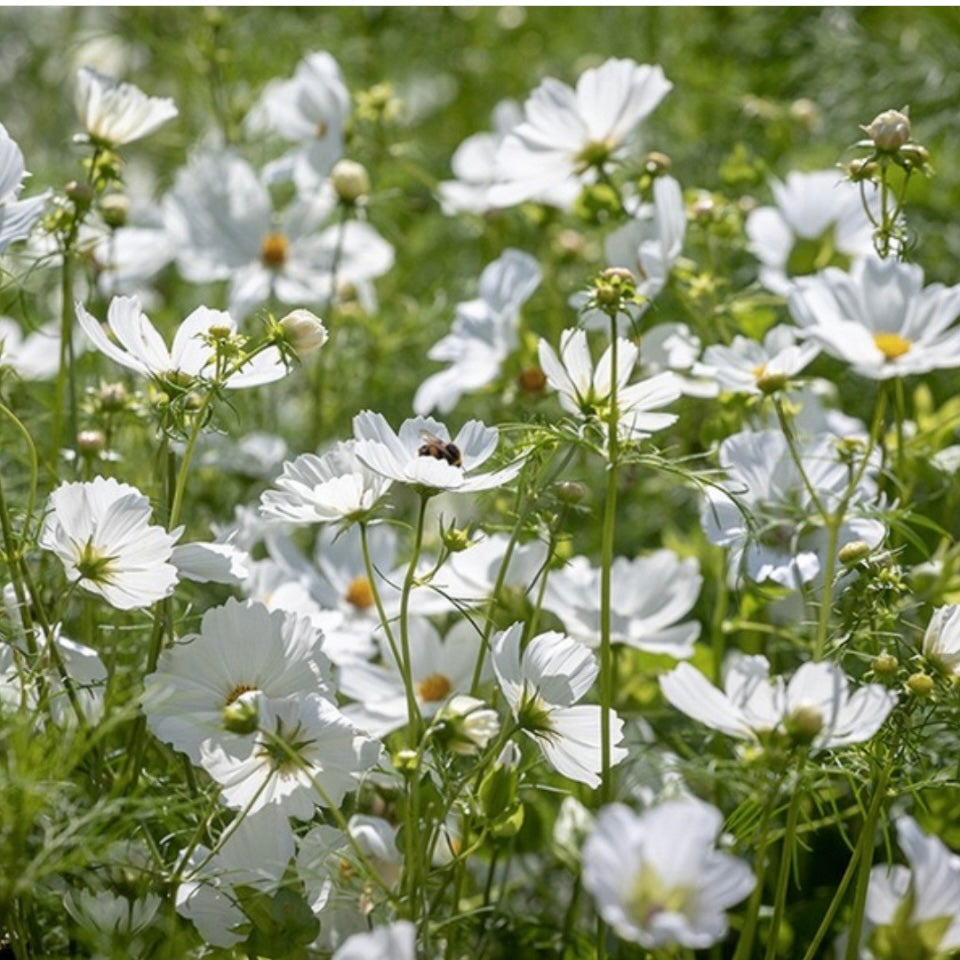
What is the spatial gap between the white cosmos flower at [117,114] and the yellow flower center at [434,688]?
0.28 metres

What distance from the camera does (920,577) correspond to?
78cm

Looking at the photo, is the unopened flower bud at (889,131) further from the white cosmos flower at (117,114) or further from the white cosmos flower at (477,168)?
the white cosmos flower at (477,168)

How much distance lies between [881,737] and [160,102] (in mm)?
441

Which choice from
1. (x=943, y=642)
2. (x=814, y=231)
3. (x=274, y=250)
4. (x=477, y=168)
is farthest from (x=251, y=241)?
(x=943, y=642)

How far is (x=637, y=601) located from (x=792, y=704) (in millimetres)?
305

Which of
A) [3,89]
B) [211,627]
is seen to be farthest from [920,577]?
[3,89]

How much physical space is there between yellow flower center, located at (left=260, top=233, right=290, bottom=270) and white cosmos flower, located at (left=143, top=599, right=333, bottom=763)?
51 cm

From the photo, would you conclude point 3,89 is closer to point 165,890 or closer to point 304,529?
point 304,529

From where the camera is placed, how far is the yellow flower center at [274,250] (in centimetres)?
110

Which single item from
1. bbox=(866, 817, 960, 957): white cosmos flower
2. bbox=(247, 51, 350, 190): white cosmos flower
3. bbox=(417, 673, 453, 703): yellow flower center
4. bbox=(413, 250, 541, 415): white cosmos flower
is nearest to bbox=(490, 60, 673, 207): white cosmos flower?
bbox=(413, 250, 541, 415): white cosmos flower

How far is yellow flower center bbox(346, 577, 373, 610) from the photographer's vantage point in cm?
90

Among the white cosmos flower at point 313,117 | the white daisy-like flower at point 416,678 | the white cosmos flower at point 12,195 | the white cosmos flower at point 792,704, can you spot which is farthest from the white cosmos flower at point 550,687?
the white cosmos flower at point 313,117

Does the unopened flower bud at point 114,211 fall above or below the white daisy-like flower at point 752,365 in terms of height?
above

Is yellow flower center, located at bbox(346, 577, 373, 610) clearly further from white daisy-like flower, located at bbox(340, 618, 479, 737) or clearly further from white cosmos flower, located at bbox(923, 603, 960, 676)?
white cosmos flower, located at bbox(923, 603, 960, 676)
